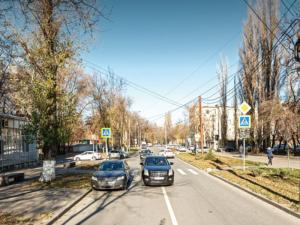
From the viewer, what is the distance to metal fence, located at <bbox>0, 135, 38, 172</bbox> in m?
30.1

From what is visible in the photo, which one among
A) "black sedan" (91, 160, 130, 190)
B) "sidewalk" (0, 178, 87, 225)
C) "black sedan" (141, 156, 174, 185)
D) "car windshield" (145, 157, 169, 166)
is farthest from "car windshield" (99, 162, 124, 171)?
"sidewalk" (0, 178, 87, 225)

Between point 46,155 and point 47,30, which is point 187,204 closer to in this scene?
point 46,155

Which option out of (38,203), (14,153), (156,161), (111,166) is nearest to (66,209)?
(38,203)

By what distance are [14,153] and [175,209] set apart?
26454 millimetres

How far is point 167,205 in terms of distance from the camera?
434 inches

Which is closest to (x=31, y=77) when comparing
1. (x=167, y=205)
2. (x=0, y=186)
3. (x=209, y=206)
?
(x=0, y=186)

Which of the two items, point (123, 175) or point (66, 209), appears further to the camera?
point (123, 175)

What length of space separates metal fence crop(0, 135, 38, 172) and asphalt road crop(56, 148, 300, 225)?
1755cm

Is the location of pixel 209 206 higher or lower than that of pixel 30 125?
lower

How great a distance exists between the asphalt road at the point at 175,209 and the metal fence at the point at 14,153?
1755cm

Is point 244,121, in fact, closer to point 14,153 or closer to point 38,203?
point 38,203

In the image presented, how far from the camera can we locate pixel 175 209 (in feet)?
33.8

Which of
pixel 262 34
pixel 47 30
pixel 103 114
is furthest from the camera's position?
pixel 262 34

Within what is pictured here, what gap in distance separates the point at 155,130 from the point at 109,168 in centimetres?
15043
